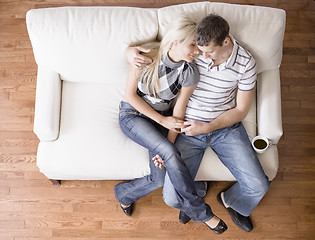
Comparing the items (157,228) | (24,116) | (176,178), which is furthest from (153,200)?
(24,116)

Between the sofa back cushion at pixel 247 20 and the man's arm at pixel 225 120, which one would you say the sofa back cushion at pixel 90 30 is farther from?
the man's arm at pixel 225 120

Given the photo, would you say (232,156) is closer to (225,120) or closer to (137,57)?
(225,120)

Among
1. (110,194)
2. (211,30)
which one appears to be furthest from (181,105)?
(110,194)

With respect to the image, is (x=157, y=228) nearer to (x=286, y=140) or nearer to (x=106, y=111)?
(x=106, y=111)

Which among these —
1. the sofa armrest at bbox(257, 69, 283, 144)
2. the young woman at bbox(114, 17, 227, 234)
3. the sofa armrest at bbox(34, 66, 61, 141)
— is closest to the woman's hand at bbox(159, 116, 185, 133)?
the young woman at bbox(114, 17, 227, 234)

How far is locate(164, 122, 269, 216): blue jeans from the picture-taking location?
178cm

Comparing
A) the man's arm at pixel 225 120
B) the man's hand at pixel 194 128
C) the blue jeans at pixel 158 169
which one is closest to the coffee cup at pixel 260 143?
the man's arm at pixel 225 120

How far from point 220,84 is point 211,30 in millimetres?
352

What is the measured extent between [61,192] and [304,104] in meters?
1.69

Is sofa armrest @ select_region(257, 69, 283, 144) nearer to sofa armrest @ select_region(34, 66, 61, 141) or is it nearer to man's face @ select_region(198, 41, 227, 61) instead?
man's face @ select_region(198, 41, 227, 61)

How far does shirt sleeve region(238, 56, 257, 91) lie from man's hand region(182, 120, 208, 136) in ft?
0.88

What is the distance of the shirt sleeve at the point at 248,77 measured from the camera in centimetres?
167

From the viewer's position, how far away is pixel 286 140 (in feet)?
7.54

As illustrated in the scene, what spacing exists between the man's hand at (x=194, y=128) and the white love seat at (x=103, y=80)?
16 centimetres
